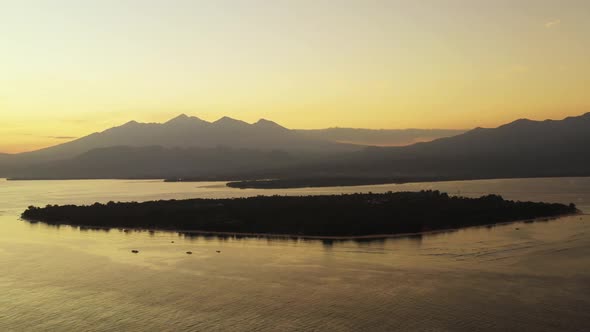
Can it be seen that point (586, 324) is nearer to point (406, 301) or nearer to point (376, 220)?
point (406, 301)

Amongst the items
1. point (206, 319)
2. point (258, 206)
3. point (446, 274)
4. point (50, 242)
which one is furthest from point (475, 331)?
point (258, 206)

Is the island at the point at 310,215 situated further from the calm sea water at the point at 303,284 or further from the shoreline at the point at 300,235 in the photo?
the calm sea water at the point at 303,284

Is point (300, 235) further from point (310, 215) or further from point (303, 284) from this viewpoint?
point (303, 284)

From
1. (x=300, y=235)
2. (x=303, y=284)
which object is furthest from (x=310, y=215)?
(x=303, y=284)

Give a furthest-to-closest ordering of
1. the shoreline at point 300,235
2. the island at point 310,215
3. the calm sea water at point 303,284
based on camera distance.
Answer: the island at point 310,215, the shoreline at point 300,235, the calm sea water at point 303,284

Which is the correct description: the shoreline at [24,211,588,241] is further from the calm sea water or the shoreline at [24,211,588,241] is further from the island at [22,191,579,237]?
the calm sea water

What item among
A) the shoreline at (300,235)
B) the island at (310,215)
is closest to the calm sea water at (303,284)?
the shoreline at (300,235)

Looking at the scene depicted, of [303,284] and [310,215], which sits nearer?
[303,284]
